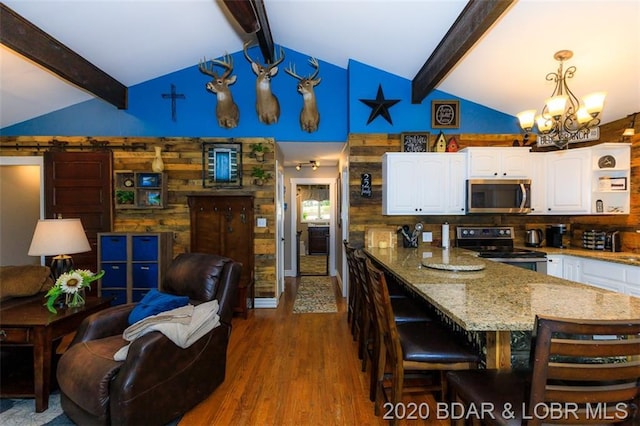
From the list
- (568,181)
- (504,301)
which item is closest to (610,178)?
(568,181)

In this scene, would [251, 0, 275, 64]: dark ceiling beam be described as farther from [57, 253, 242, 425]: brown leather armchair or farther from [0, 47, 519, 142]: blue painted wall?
[57, 253, 242, 425]: brown leather armchair

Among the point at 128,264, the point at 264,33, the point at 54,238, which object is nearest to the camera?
the point at 54,238

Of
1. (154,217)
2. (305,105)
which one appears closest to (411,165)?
(305,105)

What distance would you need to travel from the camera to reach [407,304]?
2.42 metres

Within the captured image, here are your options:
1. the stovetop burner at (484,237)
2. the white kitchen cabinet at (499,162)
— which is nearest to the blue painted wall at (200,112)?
the white kitchen cabinet at (499,162)

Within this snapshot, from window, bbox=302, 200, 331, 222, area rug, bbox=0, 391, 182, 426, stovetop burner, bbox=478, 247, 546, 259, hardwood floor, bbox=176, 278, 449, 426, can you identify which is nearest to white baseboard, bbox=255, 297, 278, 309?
hardwood floor, bbox=176, 278, 449, 426

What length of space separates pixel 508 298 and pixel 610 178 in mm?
3269

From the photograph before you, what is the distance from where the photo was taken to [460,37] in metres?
2.77

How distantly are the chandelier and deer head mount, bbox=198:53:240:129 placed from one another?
339 centimetres

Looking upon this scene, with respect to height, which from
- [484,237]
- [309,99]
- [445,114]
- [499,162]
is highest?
[309,99]

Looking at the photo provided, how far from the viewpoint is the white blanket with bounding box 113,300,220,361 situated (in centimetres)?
188

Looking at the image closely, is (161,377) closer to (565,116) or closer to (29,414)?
(29,414)

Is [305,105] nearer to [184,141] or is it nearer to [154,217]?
[184,141]

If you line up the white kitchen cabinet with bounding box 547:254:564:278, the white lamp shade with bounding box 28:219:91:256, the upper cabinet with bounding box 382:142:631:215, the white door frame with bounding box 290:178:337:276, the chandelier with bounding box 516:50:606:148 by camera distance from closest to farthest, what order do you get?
the chandelier with bounding box 516:50:606:148 → the white lamp shade with bounding box 28:219:91:256 → the white kitchen cabinet with bounding box 547:254:564:278 → the upper cabinet with bounding box 382:142:631:215 → the white door frame with bounding box 290:178:337:276
